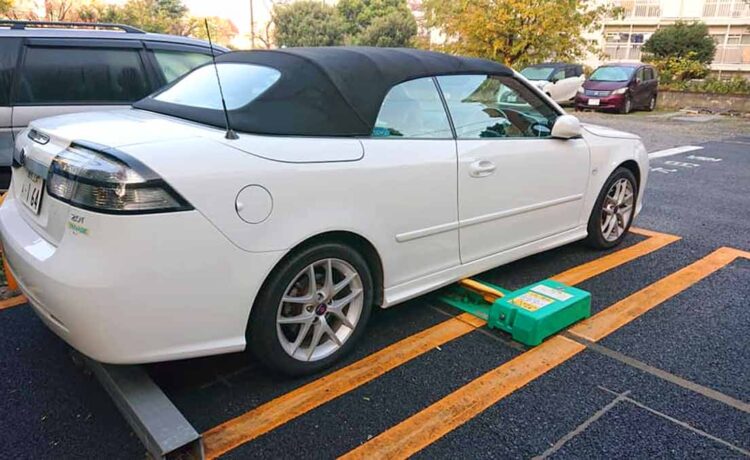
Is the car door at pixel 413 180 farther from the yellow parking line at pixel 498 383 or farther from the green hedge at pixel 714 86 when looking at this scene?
the green hedge at pixel 714 86

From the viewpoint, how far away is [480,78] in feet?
11.1

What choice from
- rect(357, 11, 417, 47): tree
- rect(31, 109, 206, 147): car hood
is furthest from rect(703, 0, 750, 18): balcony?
rect(31, 109, 206, 147): car hood

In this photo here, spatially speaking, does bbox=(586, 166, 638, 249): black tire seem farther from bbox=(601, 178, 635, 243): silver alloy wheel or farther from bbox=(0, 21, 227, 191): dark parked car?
bbox=(0, 21, 227, 191): dark parked car

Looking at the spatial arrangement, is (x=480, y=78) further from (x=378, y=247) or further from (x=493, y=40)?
(x=493, y=40)

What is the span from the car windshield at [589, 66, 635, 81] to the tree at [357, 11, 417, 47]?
→ 106 ft

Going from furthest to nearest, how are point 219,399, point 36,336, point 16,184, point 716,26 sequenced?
1. point 716,26
2. point 36,336
3. point 16,184
4. point 219,399

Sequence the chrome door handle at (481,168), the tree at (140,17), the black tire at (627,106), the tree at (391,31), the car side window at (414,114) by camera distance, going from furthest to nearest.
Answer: the tree at (391,31), the tree at (140,17), the black tire at (627,106), the chrome door handle at (481,168), the car side window at (414,114)

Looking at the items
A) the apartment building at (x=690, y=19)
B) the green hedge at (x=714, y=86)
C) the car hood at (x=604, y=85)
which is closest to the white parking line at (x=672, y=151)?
the car hood at (x=604, y=85)

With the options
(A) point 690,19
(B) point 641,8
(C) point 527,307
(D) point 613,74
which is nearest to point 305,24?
(B) point 641,8

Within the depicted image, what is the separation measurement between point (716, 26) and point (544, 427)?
34.5 meters

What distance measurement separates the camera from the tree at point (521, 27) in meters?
20.7

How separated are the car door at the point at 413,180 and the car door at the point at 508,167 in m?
0.10

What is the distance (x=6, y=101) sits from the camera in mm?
4211

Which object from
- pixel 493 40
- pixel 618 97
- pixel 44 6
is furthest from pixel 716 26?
pixel 44 6
